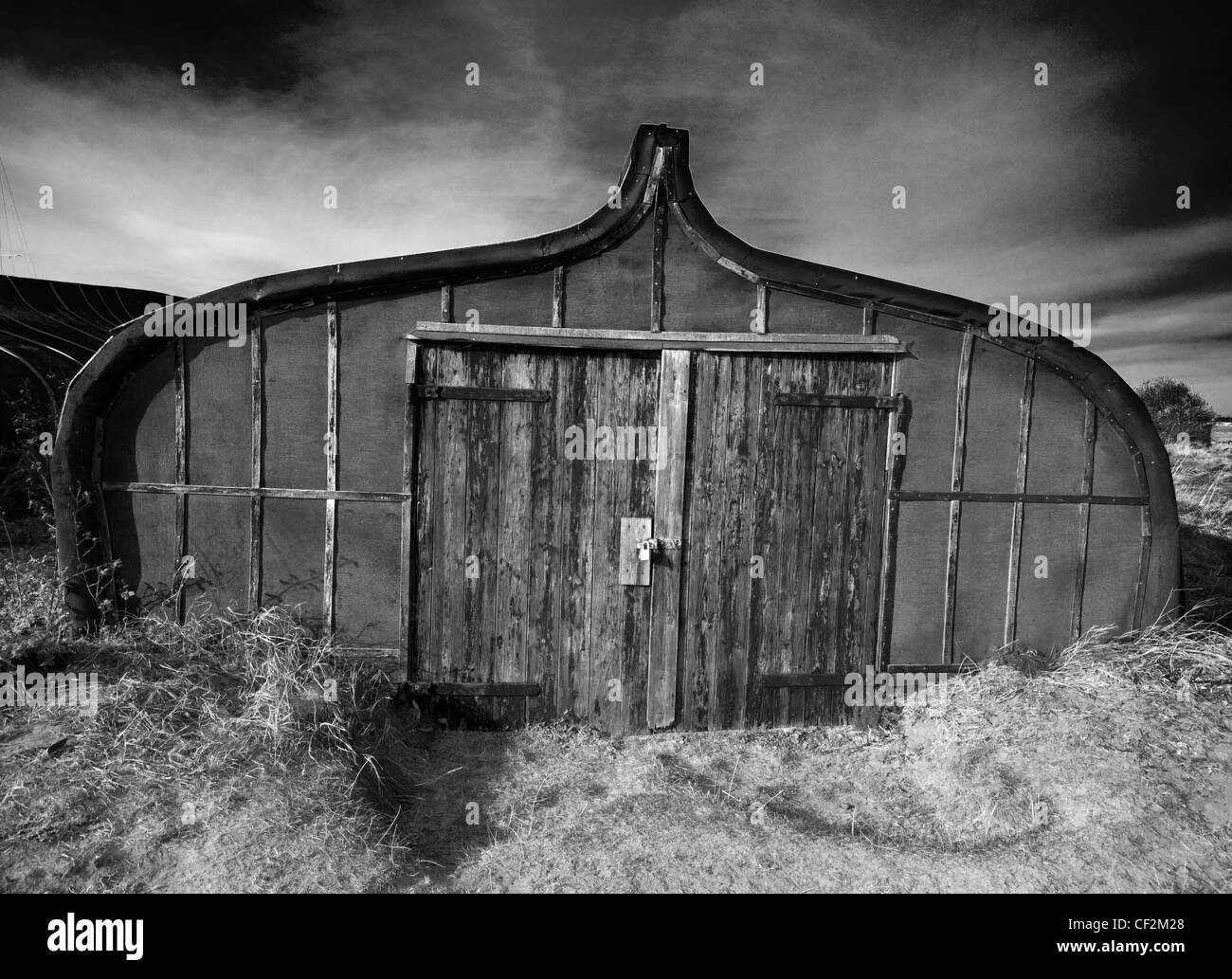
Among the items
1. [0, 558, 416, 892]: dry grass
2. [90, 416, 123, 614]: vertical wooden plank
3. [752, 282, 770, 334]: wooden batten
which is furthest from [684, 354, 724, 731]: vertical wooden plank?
[90, 416, 123, 614]: vertical wooden plank

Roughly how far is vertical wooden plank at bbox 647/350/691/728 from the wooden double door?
0.01 meters

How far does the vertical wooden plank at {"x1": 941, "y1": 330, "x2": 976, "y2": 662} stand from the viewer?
18.2 ft

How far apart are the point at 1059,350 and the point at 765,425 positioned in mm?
2401

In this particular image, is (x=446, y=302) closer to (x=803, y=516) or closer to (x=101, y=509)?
(x=101, y=509)

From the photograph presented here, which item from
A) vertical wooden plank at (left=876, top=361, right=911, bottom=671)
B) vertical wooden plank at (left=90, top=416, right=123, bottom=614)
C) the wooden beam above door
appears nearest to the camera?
vertical wooden plank at (left=90, top=416, right=123, bottom=614)

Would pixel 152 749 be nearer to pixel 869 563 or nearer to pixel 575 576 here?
pixel 575 576

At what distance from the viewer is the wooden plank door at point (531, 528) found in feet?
17.5

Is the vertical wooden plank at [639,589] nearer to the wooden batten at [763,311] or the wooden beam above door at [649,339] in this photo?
the wooden beam above door at [649,339]

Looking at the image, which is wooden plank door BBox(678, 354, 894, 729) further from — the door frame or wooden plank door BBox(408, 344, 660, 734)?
wooden plank door BBox(408, 344, 660, 734)

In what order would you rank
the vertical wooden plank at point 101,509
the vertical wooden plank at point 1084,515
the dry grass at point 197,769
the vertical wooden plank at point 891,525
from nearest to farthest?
the dry grass at point 197,769 → the vertical wooden plank at point 101,509 → the vertical wooden plank at point 891,525 → the vertical wooden plank at point 1084,515

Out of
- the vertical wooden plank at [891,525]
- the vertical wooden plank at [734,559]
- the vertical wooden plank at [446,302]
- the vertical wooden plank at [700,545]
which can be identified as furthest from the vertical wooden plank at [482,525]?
the vertical wooden plank at [891,525]

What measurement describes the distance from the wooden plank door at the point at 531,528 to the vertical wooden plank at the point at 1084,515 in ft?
11.5

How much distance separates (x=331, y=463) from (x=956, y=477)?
16.0ft
